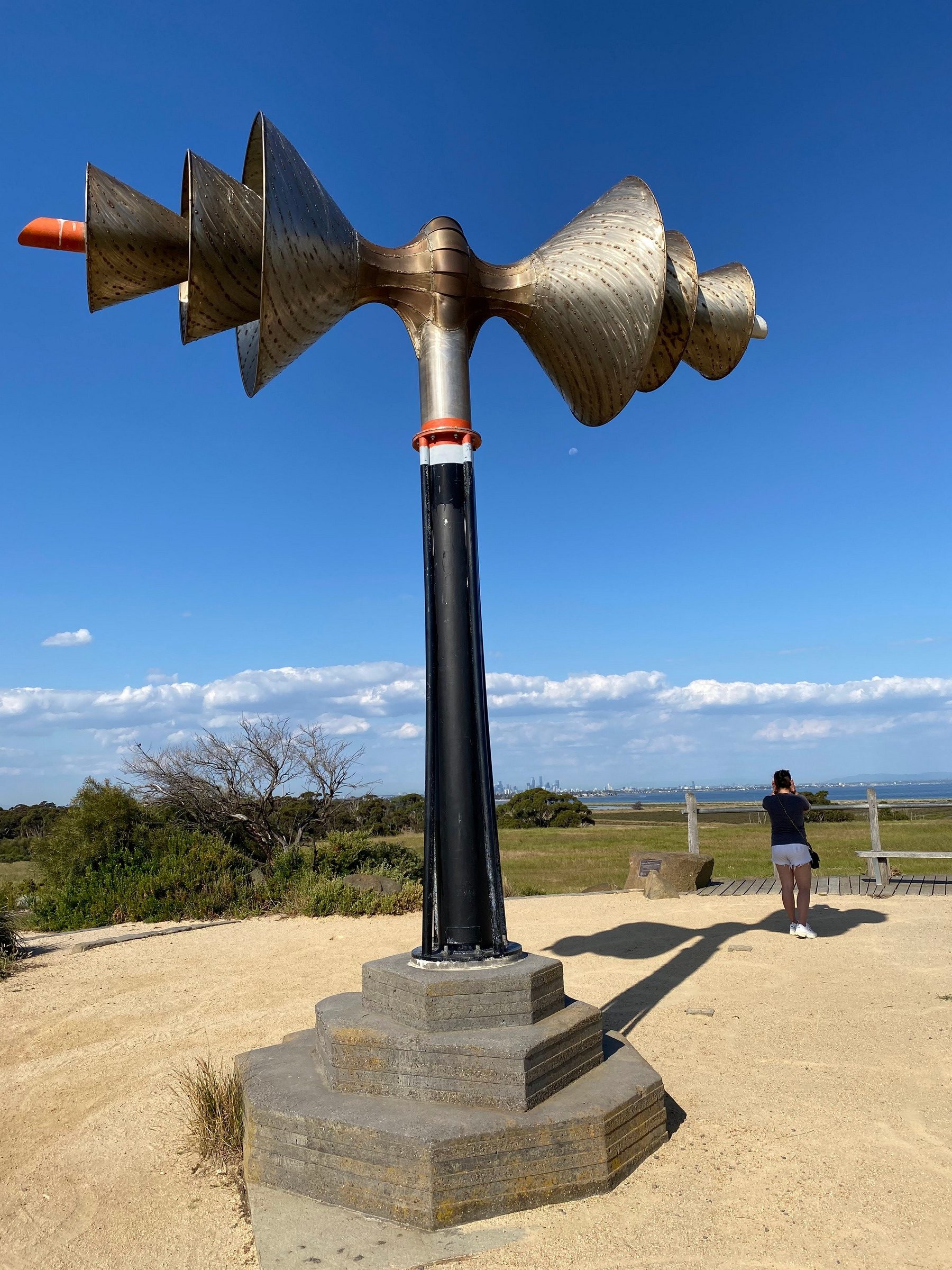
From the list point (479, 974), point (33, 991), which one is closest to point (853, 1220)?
point (479, 974)

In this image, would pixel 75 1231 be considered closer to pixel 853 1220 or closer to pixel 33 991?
pixel 853 1220

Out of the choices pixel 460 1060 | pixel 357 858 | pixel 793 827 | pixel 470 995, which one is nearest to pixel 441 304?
pixel 470 995

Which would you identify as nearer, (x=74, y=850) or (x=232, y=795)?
(x=74, y=850)

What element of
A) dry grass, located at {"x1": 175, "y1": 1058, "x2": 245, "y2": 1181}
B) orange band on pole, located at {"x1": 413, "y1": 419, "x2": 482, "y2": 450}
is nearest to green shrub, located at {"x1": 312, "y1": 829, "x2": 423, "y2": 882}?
dry grass, located at {"x1": 175, "y1": 1058, "x2": 245, "y2": 1181}

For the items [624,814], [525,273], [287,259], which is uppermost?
[525,273]

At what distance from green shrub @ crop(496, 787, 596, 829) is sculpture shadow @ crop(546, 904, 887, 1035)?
2229 cm

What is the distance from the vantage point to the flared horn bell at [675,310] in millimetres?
4773

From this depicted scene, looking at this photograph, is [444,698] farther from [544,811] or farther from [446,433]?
[544,811]

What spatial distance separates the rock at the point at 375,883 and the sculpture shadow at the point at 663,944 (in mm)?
3304

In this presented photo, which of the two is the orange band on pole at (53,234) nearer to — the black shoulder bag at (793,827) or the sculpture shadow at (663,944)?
the sculpture shadow at (663,944)

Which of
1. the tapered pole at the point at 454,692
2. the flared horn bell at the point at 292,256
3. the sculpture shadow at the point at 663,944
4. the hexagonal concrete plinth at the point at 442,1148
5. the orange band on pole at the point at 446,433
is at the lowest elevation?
the sculpture shadow at the point at 663,944

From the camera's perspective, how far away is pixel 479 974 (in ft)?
12.4

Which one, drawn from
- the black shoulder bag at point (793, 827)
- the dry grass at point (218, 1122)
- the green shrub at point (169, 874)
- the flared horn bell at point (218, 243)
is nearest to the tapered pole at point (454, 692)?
the flared horn bell at point (218, 243)

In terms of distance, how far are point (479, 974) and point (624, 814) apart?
47462mm
